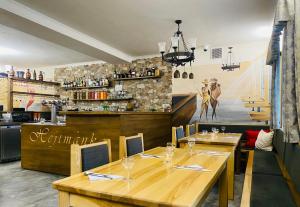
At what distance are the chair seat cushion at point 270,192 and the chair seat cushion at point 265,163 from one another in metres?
0.25

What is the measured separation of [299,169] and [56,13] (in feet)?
12.9

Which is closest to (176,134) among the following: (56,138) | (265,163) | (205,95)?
(265,163)

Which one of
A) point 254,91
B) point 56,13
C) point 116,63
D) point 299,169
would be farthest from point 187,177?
point 116,63

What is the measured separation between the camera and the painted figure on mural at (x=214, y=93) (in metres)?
5.95

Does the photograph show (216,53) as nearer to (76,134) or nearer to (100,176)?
(76,134)

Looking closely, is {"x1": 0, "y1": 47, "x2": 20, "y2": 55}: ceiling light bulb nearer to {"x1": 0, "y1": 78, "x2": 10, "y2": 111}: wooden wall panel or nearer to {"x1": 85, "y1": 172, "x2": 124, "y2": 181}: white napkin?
{"x1": 0, "y1": 78, "x2": 10, "y2": 111}: wooden wall panel

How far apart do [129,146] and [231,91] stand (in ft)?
13.1

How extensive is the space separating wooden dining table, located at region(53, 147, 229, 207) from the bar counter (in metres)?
1.97

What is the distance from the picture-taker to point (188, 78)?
20.6ft

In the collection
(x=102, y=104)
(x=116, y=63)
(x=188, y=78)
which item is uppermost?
(x=116, y=63)

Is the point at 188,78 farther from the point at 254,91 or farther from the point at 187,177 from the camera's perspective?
the point at 187,177

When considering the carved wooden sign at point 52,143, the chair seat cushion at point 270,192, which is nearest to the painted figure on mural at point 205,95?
the carved wooden sign at point 52,143

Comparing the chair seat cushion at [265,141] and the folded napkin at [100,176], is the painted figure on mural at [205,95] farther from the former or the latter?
the folded napkin at [100,176]

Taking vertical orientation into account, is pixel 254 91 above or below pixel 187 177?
above
